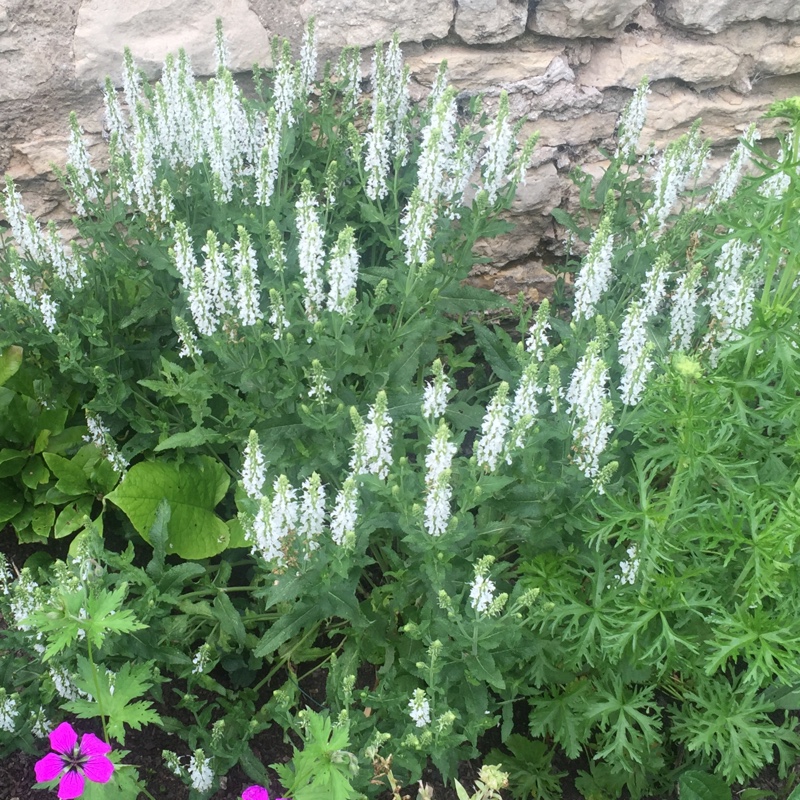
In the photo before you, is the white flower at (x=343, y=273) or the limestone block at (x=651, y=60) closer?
the white flower at (x=343, y=273)

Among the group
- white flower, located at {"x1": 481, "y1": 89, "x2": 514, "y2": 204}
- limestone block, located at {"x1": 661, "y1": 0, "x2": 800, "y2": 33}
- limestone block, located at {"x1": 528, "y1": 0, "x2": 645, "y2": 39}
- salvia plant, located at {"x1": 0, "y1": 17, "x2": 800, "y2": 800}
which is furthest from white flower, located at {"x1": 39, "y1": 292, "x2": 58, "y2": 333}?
limestone block, located at {"x1": 661, "y1": 0, "x2": 800, "y2": 33}

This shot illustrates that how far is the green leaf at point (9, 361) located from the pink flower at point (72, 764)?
1948 millimetres

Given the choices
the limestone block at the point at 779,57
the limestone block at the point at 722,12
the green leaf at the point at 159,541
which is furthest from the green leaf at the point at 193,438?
the limestone block at the point at 779,57

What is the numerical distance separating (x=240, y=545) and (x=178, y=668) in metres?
0.58

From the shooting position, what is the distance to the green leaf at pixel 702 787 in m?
2.91

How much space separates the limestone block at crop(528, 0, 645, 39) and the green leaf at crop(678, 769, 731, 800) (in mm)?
3599

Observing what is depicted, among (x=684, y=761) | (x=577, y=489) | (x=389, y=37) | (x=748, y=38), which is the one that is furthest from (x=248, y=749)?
(x=748, y=38)

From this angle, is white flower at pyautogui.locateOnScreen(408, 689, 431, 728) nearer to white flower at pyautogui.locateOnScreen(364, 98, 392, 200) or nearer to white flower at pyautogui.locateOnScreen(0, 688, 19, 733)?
white flower at pyautogui.locateOnScreen(0, 688, 19, 733)

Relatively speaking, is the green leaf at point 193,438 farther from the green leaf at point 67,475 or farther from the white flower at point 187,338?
the green leaf at point 67,475

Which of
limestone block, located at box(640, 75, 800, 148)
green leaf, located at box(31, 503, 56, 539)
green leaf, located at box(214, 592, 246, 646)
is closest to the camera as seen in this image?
green leaf, located at box(214, 592, 246, 646)

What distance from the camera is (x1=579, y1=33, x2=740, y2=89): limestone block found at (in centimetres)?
441

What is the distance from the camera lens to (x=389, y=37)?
415 cm

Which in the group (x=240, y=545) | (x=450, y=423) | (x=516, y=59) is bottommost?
(x=240, y=545)

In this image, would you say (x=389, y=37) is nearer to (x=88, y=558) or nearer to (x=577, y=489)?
(x=577, y=489)
